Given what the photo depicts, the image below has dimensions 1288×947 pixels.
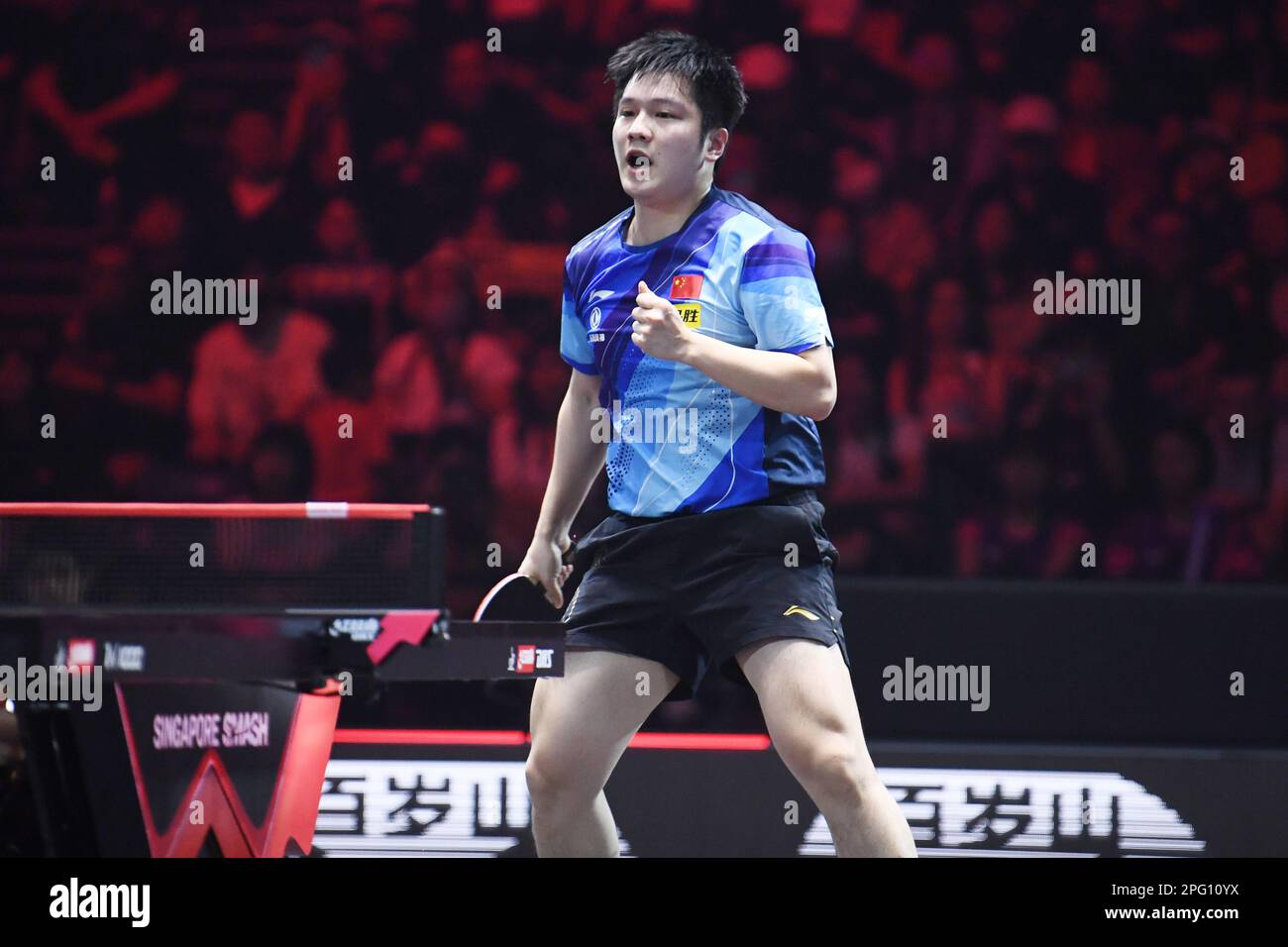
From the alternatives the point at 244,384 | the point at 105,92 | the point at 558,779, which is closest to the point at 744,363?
the point at 558,779

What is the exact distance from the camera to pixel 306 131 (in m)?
7.05

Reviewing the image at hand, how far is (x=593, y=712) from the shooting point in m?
3.08

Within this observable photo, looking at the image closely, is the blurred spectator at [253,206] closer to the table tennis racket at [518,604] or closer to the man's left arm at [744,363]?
the table tennis racket at [518,604]

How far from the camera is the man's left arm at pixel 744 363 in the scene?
113 inches

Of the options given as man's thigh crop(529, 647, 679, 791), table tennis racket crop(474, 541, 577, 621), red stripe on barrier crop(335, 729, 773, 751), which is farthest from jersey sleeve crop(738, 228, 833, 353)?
table tennis racket crop(474, 541, 577, 621)

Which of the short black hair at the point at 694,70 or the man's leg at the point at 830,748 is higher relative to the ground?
the short black hair at the point at 694,70

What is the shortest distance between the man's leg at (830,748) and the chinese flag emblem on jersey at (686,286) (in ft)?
2.41

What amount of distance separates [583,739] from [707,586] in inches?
15.2

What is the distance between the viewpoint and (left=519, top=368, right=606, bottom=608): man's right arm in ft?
11.2

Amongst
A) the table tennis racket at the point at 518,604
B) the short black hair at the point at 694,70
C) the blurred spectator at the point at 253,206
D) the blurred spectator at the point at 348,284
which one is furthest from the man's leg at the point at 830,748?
the blurred spectator at the point at 253,206

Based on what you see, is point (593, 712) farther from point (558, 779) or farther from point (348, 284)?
point (348, 284)

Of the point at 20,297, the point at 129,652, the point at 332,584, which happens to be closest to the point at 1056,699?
the point at 332,584
